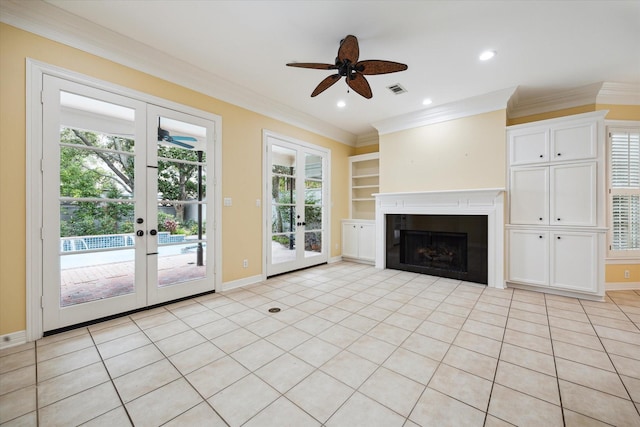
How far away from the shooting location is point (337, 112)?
186 inches

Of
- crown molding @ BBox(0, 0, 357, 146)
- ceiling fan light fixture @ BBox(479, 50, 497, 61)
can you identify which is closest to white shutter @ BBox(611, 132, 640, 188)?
ceiling fan light fixture @ BBox(479, 50, 497, 61)

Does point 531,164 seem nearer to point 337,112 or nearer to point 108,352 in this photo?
point 337,112

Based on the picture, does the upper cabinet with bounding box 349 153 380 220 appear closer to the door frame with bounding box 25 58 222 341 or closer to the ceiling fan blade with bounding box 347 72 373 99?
the ceiling fan blade with bounding box 347 72 373 99

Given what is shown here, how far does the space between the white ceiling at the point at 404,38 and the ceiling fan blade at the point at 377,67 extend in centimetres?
37

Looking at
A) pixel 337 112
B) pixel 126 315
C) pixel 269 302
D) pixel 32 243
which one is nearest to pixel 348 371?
pixel 269 302

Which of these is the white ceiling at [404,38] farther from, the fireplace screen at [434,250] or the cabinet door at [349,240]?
the cabinet door at [349,240]

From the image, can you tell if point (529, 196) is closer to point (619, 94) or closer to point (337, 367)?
point (619, 94)

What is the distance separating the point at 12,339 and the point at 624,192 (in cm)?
757

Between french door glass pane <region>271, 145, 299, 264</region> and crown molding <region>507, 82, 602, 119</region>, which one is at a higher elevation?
crown molding <region>507, 82, 602, 119</region>

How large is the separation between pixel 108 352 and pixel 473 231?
4.87 m

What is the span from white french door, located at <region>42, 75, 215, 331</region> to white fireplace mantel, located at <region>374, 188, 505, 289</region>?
3468 mm

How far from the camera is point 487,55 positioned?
2.94 metres

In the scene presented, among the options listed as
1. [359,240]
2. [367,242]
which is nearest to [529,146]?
[367,242]

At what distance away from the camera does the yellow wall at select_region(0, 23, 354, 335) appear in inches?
85.4
